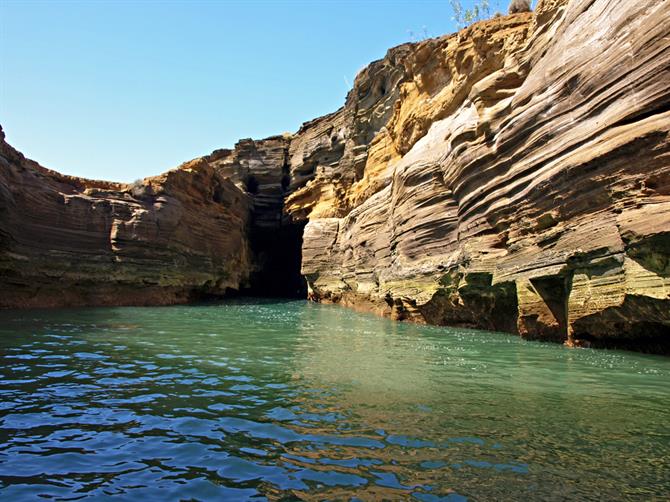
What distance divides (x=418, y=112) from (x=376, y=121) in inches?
375

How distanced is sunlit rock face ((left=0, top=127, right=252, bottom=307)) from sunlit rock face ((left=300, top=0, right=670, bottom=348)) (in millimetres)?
11752

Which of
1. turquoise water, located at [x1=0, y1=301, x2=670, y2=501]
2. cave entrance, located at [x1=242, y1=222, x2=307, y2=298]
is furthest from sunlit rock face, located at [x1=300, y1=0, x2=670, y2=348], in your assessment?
cave entrance, located at [x1=242, y1=222, x2=307, y2=298]

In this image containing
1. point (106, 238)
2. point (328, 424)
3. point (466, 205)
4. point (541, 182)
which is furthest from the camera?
point (106, 238)

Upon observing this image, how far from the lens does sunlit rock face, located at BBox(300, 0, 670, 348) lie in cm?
905

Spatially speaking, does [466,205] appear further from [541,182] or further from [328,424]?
[328,424]

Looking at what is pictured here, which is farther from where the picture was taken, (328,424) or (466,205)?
(466,205)

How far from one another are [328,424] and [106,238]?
70.5 feet

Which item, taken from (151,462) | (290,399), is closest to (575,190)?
(290,399)

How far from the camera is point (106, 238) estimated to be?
23.4 metres

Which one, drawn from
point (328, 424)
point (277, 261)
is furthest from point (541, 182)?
point (277, 261)

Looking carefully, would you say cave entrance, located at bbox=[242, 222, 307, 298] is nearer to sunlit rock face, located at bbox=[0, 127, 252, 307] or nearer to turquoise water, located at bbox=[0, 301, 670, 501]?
sunlit rock face, located at bbox=[0, 127, 252, 307]

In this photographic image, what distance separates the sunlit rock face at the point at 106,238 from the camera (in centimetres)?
1922

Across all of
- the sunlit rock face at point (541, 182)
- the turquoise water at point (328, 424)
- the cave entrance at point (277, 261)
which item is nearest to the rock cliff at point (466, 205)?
the sunlit rock face at point (541, 182)

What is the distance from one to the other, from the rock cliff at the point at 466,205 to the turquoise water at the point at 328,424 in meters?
2.44
